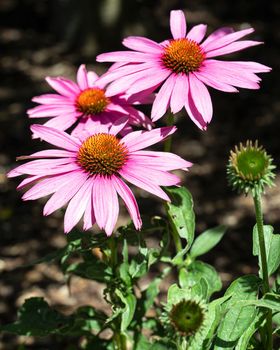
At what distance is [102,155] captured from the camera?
4.07 ft

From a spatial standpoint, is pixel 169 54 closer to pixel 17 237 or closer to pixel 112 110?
pixel 112 110

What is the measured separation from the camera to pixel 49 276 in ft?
8.84

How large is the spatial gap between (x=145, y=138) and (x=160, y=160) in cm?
7

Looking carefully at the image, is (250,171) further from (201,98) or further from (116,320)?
(116,320)

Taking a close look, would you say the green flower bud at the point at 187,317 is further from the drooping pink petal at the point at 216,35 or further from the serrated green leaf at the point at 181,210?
the drooping pink petal at the point at 216,35

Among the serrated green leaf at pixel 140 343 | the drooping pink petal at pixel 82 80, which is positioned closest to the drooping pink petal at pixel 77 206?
the drooping pink petal at pixel 82 80

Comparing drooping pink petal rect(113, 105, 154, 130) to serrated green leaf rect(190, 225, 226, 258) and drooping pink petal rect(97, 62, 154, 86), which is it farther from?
serrated green leaf rect(190, 225, 226, 258)

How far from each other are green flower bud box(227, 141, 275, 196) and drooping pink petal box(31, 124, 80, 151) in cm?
35

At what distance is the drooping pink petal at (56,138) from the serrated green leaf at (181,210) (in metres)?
0.22

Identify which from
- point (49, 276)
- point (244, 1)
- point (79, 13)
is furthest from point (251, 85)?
point (244, 1)

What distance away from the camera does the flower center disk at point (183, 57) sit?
1318 millimetres

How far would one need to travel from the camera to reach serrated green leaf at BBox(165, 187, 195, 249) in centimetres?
137

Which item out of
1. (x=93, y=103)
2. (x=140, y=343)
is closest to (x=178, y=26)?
(x=93, y=103)

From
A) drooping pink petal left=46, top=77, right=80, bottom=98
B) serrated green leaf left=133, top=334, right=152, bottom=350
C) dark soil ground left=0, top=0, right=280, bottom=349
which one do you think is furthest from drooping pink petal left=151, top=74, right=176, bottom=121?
dark soil ground left=0, top=0, right=280, bottom=349
